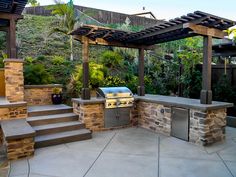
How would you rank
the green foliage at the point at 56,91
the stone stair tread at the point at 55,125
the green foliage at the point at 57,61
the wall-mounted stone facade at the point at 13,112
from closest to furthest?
1. the wall-mounted stone facade at the point at 13,112
2. the stone stair tread at the point at 55,125
3. the green foliage at the point at 56,91
4. the green foliage at the point at 57,61

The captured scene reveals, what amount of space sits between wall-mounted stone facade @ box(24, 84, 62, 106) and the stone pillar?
140 cm

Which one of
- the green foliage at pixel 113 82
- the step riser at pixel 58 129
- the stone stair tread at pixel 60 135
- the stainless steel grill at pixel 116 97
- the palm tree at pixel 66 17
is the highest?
the palm tree at pixel 66 17

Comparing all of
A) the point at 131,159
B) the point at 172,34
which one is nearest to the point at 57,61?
the point at 172,34

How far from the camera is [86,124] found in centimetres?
584

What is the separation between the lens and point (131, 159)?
4.16 metres

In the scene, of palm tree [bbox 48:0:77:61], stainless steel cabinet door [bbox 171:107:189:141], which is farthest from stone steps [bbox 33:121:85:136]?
palm tree [bbox 48:0:77:61]

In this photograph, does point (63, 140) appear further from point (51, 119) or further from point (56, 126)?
point (51, 119)

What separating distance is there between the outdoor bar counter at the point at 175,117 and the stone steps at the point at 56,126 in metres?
0.29

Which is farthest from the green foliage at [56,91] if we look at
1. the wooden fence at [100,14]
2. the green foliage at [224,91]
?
the wooden fence at [100,14]

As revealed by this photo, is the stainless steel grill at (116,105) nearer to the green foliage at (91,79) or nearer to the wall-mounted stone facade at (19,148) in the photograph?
the green foliage at (91,79)

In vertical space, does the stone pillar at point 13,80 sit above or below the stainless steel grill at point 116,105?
above

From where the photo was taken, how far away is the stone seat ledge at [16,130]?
13.3 ft

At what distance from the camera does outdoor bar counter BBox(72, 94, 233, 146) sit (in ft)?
15.9

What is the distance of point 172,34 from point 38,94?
448cm
